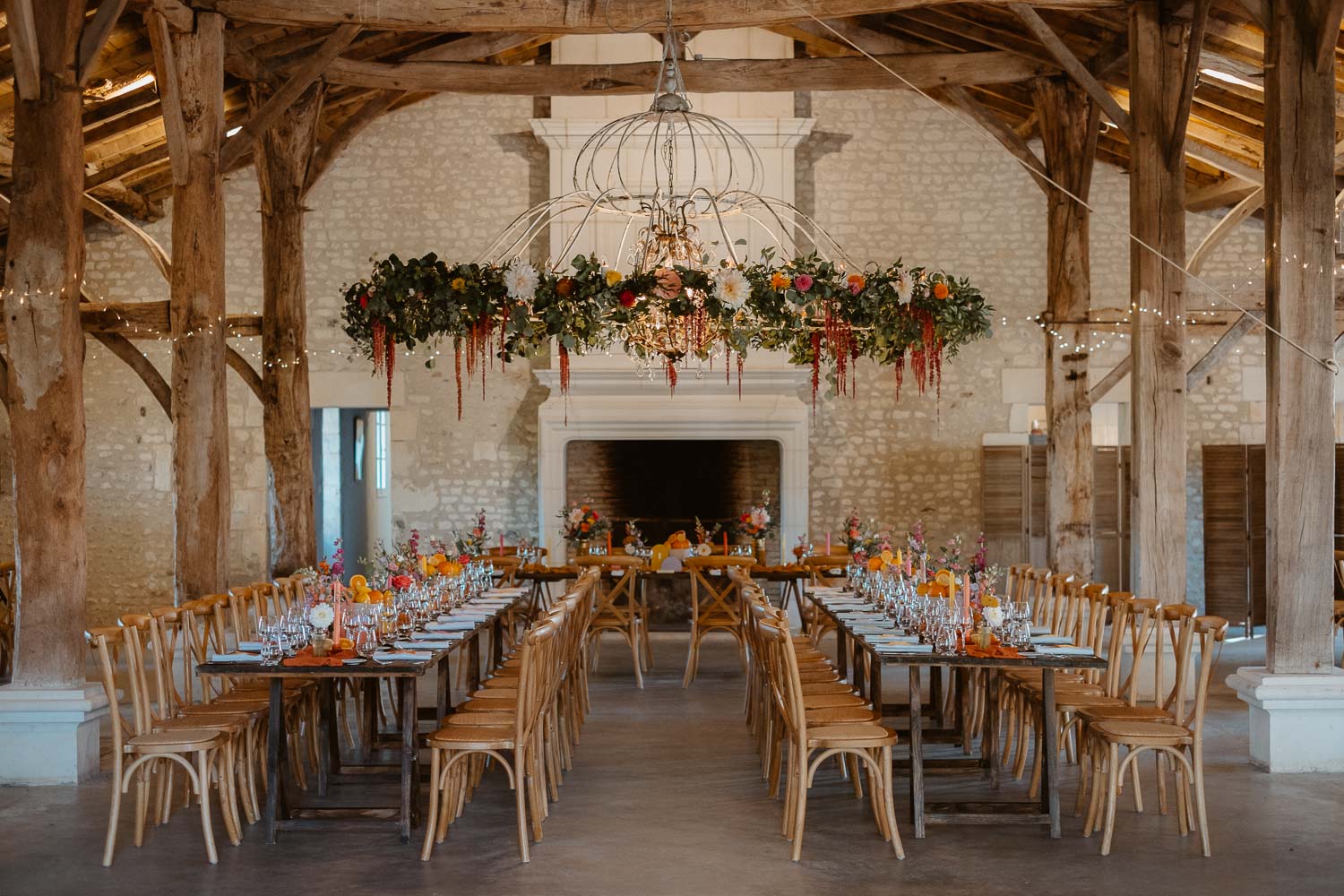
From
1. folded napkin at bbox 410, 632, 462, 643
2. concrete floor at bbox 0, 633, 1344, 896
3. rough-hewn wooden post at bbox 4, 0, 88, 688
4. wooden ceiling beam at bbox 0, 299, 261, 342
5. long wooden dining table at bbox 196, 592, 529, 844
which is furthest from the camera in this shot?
wooden ceiling beam at bbox 0, 299, 261, 342

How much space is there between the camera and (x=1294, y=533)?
6.40 meters

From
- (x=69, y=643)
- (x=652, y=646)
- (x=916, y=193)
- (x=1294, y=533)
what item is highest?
(x=916, y=193)

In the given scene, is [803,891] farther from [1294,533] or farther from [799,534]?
[799,534]

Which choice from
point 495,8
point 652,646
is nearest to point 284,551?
point 652,646

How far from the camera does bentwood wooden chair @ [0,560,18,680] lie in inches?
354

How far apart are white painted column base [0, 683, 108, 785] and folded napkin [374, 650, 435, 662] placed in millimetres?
1784

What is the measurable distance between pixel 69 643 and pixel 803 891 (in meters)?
3.83

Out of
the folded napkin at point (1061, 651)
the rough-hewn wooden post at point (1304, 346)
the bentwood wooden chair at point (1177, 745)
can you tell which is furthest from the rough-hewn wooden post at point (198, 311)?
the rough-hewn wooden post at point (1304, 346)

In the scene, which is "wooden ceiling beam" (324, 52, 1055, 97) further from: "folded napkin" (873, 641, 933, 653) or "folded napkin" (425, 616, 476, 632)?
"folded napkin" (873, 641, 933, 653)

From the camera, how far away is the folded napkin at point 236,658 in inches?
209

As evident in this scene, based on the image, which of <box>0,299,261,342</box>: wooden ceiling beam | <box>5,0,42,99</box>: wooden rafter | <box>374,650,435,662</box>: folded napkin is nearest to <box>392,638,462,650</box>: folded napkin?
<box>374,650,435,662</box>: folded napkin

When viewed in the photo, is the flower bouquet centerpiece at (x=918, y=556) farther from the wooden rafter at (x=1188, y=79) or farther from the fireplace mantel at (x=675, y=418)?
the wooden rafter at (x=1188, y=79)

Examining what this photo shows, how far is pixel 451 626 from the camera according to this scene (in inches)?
260

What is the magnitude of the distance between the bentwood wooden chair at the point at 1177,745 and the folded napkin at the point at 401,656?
2670 millimetres
